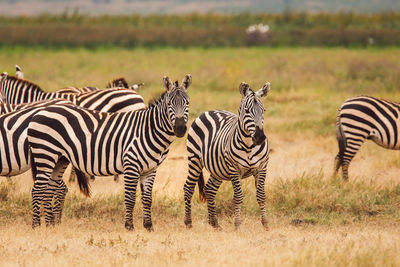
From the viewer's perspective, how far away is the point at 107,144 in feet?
26.2

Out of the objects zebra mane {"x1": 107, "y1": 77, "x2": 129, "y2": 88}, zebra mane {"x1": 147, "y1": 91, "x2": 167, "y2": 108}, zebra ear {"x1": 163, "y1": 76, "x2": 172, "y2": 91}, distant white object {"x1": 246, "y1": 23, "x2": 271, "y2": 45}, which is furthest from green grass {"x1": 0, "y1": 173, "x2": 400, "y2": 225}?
distant white object {"x1": 246, "y1": 23, "x2": 271, "y2": 45}

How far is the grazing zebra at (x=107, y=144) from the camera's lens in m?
7.79

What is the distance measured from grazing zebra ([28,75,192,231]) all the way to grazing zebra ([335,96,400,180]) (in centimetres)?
420

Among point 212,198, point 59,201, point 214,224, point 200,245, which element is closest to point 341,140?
point 212,198

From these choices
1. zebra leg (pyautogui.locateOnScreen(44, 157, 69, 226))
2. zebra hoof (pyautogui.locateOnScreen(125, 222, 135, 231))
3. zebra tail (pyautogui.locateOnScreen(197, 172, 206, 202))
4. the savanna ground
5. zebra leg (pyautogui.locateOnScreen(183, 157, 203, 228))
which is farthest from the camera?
zebra tail (pyautogui.locateOnScreen(197, 172, 206, 202))

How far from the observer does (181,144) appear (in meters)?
13.9

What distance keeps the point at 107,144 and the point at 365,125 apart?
491cm

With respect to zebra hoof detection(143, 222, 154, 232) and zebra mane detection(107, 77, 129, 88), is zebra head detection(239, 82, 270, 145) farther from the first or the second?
zebra mane detection(107, 77, 129, 88)

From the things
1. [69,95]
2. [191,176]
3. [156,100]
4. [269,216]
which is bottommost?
[269,216]

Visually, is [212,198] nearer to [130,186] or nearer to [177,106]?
[130,186]

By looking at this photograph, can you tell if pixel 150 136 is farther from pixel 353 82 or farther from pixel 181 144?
pixel 353 82

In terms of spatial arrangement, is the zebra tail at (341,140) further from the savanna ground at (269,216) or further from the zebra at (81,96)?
the zebra at (81,96)

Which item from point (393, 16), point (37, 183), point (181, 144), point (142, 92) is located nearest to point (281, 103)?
point (142, 92)

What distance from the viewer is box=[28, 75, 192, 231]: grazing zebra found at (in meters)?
7.79
